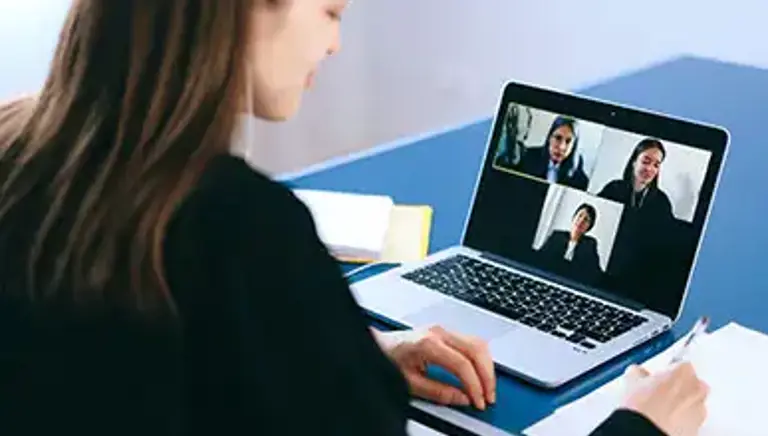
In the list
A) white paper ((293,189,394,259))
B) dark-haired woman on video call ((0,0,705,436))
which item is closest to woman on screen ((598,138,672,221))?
white paper ((293,189,394,259))

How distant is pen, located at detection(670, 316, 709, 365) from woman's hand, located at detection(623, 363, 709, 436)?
59 millimetres

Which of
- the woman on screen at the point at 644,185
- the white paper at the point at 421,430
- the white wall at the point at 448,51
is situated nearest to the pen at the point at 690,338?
the woman on screen at the point at 644,185

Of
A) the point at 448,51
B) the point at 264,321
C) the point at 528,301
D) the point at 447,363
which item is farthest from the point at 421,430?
the point at 448,51

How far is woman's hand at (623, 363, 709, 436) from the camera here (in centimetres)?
117

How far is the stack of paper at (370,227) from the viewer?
1.62 metres

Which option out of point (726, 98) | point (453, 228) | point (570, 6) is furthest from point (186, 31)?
point (570, 6)

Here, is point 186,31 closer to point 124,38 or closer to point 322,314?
point 124,38

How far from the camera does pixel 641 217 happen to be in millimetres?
1421

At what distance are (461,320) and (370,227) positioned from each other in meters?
0.27

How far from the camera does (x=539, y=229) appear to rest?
151 centimetres

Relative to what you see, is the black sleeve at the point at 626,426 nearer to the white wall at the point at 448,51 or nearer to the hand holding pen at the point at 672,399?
the hand holding pen at the point at 672,399

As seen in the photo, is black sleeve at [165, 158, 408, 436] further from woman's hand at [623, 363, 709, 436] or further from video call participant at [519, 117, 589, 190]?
video call participant at [519, 117, 589, 190]

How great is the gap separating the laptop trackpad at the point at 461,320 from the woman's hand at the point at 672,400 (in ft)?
0.66

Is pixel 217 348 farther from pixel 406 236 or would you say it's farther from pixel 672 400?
pixel 406 236
